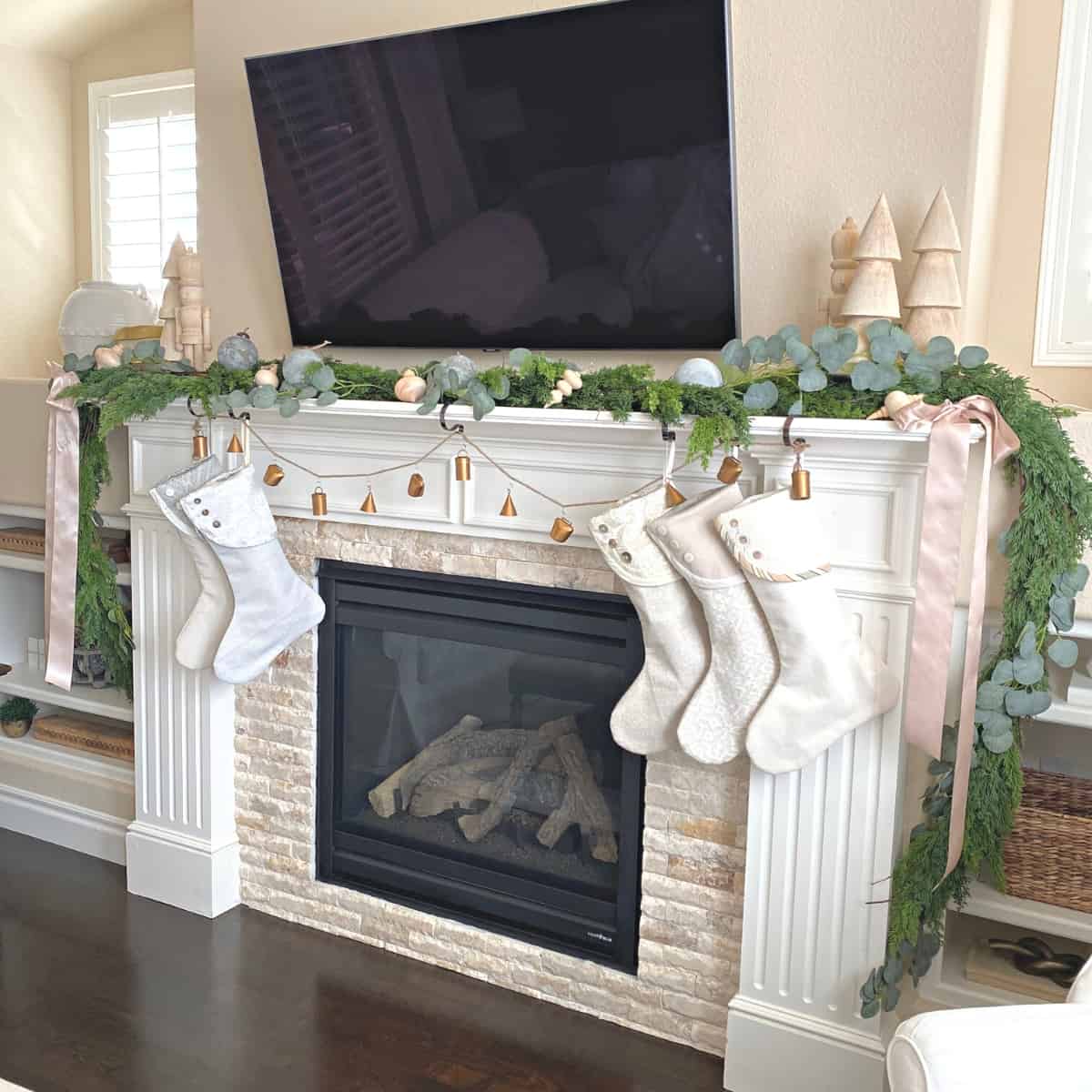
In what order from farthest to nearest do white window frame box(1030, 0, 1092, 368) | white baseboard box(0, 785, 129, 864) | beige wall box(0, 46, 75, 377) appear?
1. beige wall box(0, 46, 75, 377)
2. white baseboard box(0, 785, 129, 864)
3. white window frame box(1030, 0, 1092, 368)

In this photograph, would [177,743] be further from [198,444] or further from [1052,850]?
[1052,850]

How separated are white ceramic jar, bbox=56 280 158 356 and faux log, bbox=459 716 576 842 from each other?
139cm

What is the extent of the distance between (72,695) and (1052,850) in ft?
7.92

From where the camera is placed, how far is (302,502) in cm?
257

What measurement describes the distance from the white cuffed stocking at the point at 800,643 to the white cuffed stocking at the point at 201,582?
1194 mm

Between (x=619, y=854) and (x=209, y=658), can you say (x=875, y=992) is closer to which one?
(x=619, y=854)

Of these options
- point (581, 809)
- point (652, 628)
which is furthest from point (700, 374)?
point (581, 809)

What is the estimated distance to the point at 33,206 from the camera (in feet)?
13.2

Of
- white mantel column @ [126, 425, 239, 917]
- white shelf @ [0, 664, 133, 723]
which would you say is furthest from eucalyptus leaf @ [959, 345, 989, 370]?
white shelf @ [0, 664, 133, 723]

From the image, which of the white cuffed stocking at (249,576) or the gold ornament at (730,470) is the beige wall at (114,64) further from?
the gold ornament at (730,470)

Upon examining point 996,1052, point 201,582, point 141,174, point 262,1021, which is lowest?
point 262,1021

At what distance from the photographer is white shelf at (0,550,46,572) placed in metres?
3.13

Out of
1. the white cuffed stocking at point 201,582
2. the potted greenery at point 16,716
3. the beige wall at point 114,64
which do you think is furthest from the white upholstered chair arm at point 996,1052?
the beige wall at point 114,64

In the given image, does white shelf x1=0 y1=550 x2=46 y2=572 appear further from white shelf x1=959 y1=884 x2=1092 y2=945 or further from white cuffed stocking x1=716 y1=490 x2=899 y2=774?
white shelf x1=959 y1=884 x2=1092 y2=945
